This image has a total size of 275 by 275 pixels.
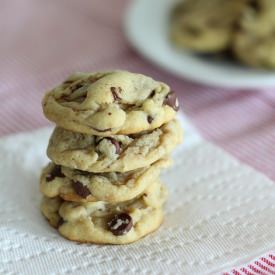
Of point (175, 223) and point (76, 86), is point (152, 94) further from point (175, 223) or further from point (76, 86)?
point (175, 223)

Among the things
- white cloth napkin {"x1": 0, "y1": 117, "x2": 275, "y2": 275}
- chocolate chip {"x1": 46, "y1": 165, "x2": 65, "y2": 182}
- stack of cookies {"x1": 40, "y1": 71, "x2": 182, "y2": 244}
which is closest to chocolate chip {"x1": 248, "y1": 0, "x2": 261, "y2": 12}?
white cloth napkin {"x1": 0, "y1": 117, "x2": 275, "y2": 275}

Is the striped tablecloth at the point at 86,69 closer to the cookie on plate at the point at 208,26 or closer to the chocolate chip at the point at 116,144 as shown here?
the cookie on plate at the point at 208,26

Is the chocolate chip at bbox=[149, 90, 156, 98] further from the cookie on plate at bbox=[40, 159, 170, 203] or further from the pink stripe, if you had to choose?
the pink stripe

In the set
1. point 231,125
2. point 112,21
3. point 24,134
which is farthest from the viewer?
point 112,21

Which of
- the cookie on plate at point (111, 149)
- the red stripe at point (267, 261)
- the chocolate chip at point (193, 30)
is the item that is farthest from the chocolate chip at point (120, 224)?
the chocolate chip at point (193, 30)

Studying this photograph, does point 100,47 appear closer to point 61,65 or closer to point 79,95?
point 61,65

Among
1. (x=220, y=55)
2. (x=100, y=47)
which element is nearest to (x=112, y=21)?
(x=100, y=47)

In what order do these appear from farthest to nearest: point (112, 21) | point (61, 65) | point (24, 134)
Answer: point (112, 21), point (61, 65), point (24, 134)

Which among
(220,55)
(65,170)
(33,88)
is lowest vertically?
(33,88)
